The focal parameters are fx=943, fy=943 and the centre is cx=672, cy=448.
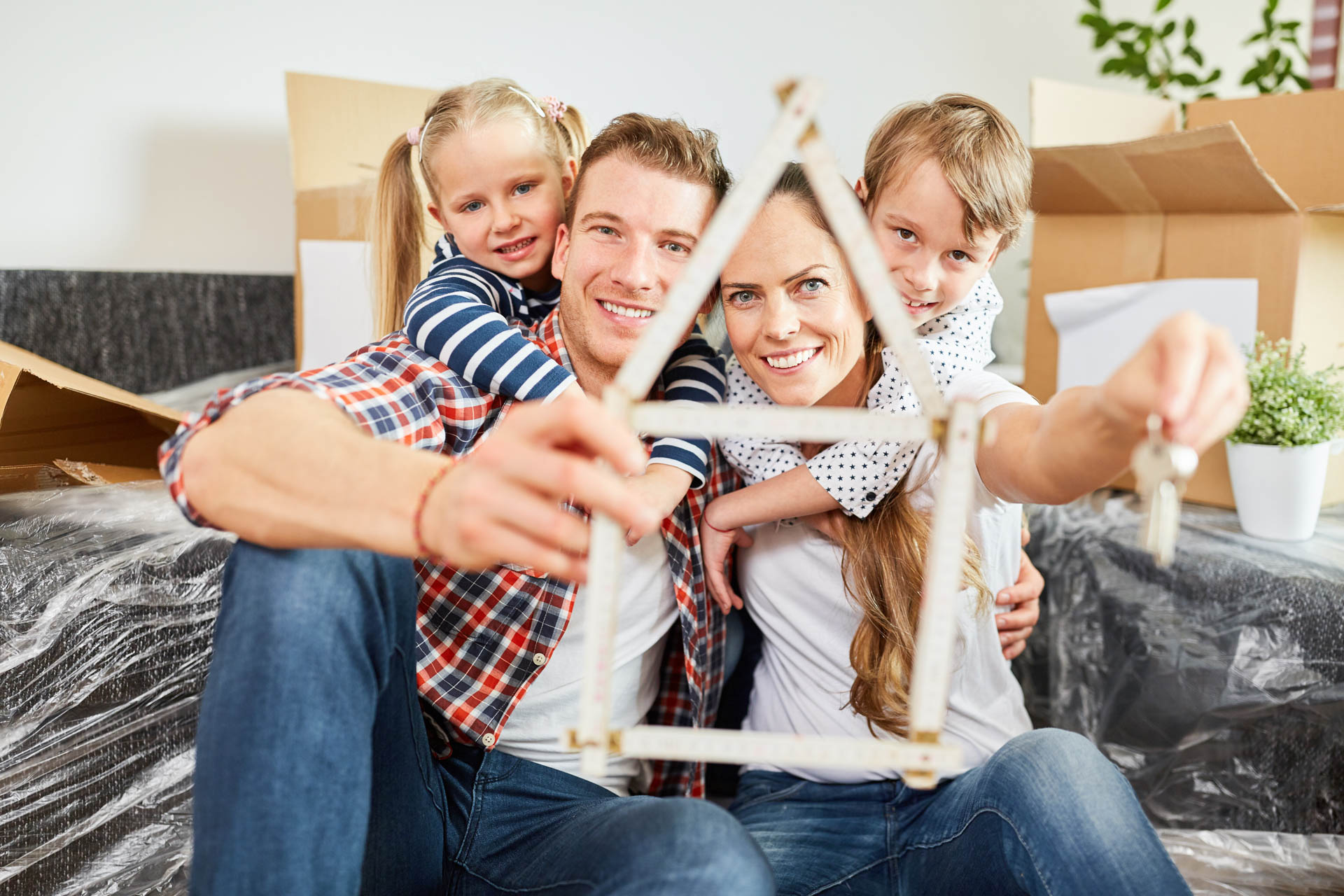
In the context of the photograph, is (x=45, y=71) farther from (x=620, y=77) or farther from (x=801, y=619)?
(x=801, y=619)

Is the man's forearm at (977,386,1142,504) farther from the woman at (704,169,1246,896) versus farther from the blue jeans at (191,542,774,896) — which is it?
the blue jeans at (191,542,774,896)

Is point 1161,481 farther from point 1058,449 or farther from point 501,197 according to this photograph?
point 501,197

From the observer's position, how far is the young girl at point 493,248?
0.88 meters

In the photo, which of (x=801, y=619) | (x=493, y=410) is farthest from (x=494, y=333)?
(x=801, y=619)

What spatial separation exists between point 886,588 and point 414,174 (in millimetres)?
850

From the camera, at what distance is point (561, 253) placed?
Result: 1061 mm

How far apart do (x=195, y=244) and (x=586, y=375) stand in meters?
0.92

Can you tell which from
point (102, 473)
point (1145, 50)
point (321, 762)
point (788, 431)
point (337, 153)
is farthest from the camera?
point (1145, 50)

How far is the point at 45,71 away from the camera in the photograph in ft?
4.55

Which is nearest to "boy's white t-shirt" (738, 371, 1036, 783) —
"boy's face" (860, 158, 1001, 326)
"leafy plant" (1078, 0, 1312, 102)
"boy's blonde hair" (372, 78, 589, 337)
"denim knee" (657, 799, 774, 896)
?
"boy's face" (860, 158, 1001, 326)

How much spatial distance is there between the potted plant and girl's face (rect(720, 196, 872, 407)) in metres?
0.58

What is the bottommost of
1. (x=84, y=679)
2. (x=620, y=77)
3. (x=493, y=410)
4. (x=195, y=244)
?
(x=84, y=679)

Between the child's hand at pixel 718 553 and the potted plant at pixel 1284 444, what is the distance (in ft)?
2.16

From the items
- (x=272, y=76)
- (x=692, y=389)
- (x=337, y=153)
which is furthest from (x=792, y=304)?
(x=272, y=76)
